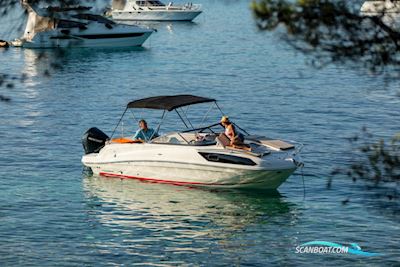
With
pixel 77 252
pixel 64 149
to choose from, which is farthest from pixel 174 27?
pixel 77 252

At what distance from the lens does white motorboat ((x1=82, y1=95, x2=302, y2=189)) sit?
92.0 ft

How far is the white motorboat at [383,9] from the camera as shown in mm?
13180

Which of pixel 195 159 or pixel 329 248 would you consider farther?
pixel 195 159

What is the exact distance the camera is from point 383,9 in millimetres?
13375

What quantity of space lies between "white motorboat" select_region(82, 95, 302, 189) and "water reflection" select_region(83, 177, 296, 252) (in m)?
0.39

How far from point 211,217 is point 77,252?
15.3 feet

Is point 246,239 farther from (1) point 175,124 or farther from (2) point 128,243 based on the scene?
(1) point 175,124

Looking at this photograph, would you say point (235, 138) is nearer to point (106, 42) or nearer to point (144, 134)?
point (144, 134)

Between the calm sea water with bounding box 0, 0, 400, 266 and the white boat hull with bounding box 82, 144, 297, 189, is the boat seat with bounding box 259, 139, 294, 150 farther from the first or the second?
the calm sea water with bounding box 0, 0, 400, 266

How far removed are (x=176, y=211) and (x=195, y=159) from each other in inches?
79.4

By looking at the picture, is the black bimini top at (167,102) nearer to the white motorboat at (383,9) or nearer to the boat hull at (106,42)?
the white motorboat at (383,9)

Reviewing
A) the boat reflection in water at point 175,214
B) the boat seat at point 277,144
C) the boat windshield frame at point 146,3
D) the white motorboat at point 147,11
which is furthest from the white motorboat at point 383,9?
the boat windshield frame at point 146,3

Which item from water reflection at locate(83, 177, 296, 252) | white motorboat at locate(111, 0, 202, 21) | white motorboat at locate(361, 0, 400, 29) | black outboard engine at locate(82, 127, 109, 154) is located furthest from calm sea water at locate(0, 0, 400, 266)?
white motorboat at locate(111, 0, 202, 21)

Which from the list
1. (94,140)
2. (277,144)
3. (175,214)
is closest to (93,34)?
(94,140)
